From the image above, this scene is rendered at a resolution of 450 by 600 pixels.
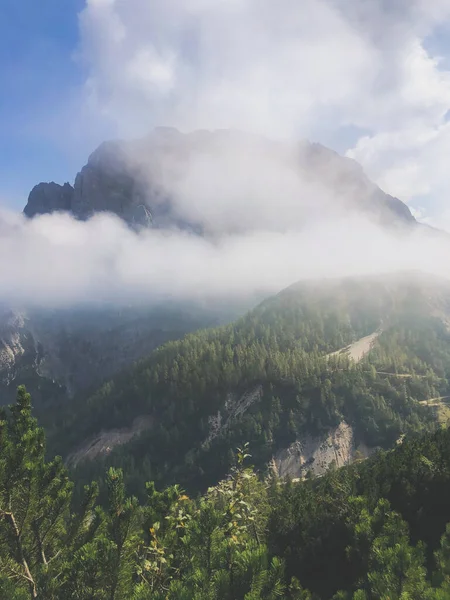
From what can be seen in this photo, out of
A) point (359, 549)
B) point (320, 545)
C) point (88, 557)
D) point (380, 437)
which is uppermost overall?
point (88, 557)

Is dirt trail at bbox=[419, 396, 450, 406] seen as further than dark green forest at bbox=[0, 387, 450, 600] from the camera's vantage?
Yes

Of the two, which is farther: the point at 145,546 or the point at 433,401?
the point at 433,401

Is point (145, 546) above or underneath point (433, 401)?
above

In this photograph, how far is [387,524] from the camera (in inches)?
662

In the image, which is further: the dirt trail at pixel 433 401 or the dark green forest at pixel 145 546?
the dirt trail at pixel 433 401

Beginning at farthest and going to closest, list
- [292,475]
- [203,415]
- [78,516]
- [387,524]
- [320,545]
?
[203,415]
[292,475]
[320,545]
[78,516]
[387,524]

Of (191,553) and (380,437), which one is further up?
(191,553)

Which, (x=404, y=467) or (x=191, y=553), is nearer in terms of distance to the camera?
(x=191, y=553)

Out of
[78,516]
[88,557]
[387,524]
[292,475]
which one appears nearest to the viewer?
[88,557]

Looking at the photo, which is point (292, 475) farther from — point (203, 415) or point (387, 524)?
point (387, 524)

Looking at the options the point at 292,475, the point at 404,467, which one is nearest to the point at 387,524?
the point at 404,467

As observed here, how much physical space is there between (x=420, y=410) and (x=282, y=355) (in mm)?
64038

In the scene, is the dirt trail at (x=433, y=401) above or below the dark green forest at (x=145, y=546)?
below

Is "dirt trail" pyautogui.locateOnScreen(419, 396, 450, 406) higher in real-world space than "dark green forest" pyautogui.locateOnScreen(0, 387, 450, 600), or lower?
lower
